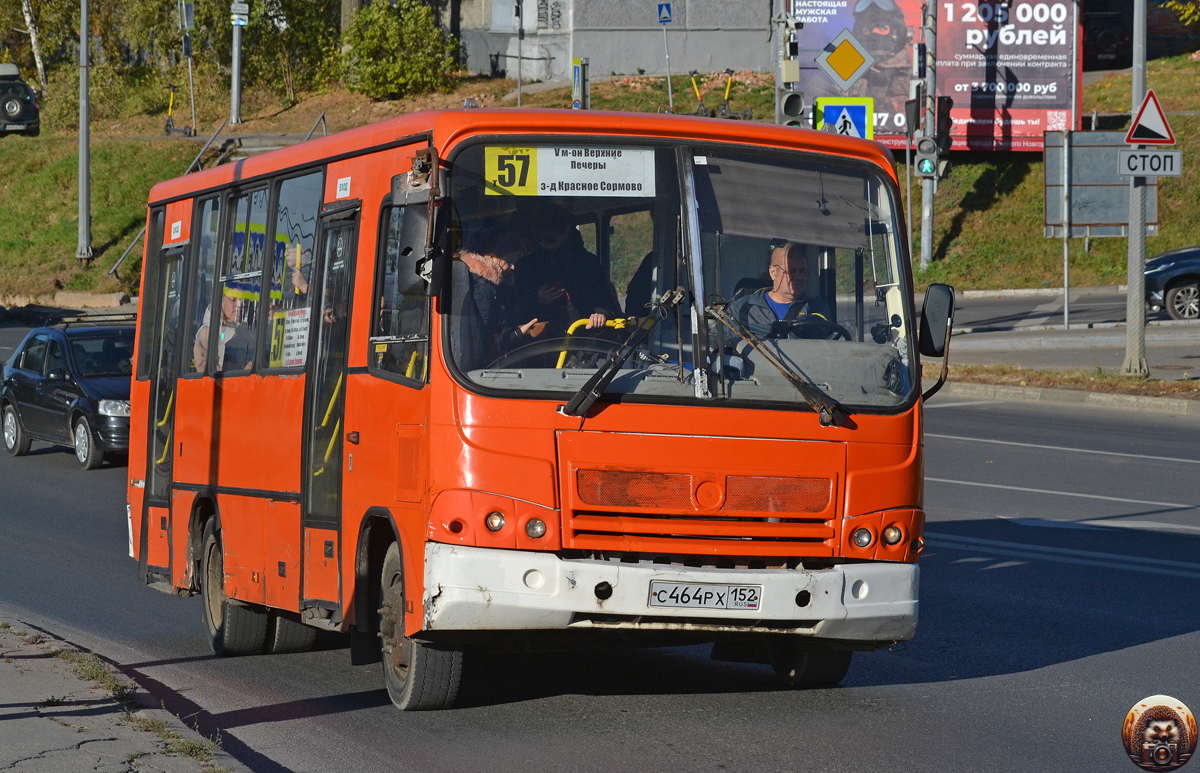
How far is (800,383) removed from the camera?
6418 mm

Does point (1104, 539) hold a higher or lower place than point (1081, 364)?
lower

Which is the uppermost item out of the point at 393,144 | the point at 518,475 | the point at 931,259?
the point at 931,259

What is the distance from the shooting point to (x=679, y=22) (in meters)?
50.8

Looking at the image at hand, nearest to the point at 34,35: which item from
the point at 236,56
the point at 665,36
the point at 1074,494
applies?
the point at 236,56

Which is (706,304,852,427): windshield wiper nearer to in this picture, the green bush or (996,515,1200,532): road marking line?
(996,515,1200,532): road marking line

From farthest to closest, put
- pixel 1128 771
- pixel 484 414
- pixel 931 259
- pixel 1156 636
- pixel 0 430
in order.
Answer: pixel 931 259 → pixel 0 430 → pixel 1156 636 → pixel 484 414 → pixel 1128 771

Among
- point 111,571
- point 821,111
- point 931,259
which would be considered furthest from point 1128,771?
point 931,259

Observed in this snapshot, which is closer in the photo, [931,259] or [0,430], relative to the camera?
[0,430]

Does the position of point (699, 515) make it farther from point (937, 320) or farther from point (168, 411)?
point (168, 411)

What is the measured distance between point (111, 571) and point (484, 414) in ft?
20.7

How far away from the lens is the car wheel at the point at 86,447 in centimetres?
1756

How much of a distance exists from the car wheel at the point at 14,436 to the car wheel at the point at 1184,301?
20631 millimetres

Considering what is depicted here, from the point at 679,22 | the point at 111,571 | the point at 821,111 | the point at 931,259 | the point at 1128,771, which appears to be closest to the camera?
the point at 1128,771

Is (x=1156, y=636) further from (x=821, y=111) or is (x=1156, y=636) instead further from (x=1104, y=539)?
(x=821, y=111)
